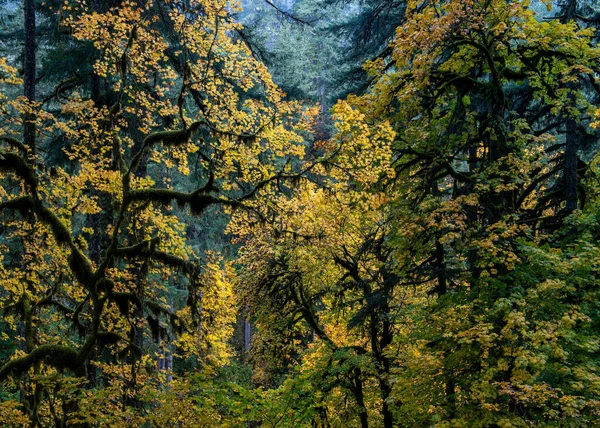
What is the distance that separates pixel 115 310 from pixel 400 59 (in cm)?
820

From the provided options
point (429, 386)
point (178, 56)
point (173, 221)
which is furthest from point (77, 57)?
point (429, 386)

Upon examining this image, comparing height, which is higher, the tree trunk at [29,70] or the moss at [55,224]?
the tree trunk at [29,70]

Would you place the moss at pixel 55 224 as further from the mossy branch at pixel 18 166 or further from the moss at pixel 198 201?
Result: the moss at pixel 198 201

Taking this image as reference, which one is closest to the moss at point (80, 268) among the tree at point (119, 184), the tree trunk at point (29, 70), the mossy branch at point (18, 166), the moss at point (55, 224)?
the tree at point (119, 184)

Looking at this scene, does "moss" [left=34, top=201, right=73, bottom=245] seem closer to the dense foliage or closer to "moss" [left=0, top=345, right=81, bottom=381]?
the dense foliage

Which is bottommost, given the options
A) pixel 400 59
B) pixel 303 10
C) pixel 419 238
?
pixel 419 238

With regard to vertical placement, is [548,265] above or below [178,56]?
below

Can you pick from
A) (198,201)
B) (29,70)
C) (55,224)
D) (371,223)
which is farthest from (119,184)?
(371,223)

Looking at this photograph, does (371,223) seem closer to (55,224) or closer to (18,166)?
(55,224)

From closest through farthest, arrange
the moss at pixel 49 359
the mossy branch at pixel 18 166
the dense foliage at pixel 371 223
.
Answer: the dense foliage at pixel 371 223, the moss at pixel 49 359, the mossy branch at pixel 18 166

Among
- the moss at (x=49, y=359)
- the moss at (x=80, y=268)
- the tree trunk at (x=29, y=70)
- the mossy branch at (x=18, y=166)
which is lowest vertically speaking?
the moss at (x=49, y=359)

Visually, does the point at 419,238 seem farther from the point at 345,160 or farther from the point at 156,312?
the point at 156,312

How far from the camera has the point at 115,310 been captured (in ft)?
37.4

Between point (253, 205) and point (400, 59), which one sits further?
point (253, 205)
